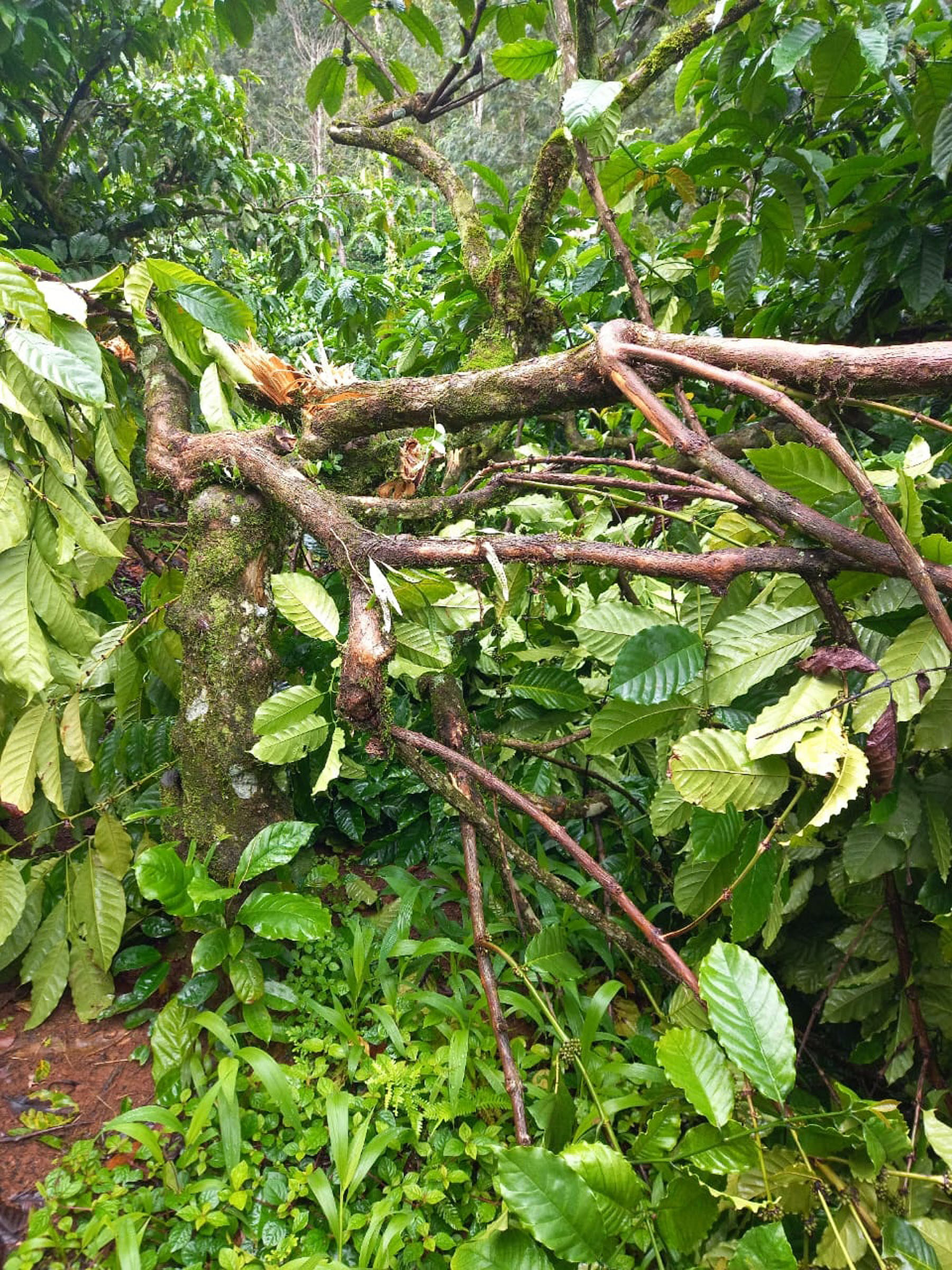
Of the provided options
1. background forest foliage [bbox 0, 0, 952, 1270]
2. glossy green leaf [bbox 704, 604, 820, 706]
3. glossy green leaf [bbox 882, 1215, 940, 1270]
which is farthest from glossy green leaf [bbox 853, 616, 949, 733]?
glossy green leaf [bbox 882, 1215, 940, 1270]

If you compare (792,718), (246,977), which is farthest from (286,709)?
(792,718)

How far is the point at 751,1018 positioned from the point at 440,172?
263cm

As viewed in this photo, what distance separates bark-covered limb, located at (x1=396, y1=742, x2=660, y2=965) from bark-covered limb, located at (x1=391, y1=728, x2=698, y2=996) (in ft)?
0.09

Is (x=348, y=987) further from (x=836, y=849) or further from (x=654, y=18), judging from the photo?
(x=654, y=18)

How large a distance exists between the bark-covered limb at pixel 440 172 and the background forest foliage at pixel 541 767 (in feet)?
0.45

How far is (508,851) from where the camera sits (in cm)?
132

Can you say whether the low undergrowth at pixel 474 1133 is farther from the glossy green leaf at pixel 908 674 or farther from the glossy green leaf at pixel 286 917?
the glossy green leaf at pixel 908 674

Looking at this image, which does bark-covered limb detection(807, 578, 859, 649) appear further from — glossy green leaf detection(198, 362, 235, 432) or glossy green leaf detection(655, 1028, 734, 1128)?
glossy green leaf detection(198, 362, 235, 432)

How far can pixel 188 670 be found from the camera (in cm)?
134

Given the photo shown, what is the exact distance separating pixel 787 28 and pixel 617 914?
194cm

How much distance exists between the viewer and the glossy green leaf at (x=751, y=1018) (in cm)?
79

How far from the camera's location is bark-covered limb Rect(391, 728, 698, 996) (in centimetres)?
99

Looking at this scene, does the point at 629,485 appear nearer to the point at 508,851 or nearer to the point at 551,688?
the point at 551,688

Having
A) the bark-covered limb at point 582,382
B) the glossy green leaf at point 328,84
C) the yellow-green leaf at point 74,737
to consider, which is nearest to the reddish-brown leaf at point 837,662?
the bark-covered limb at point 582,382
